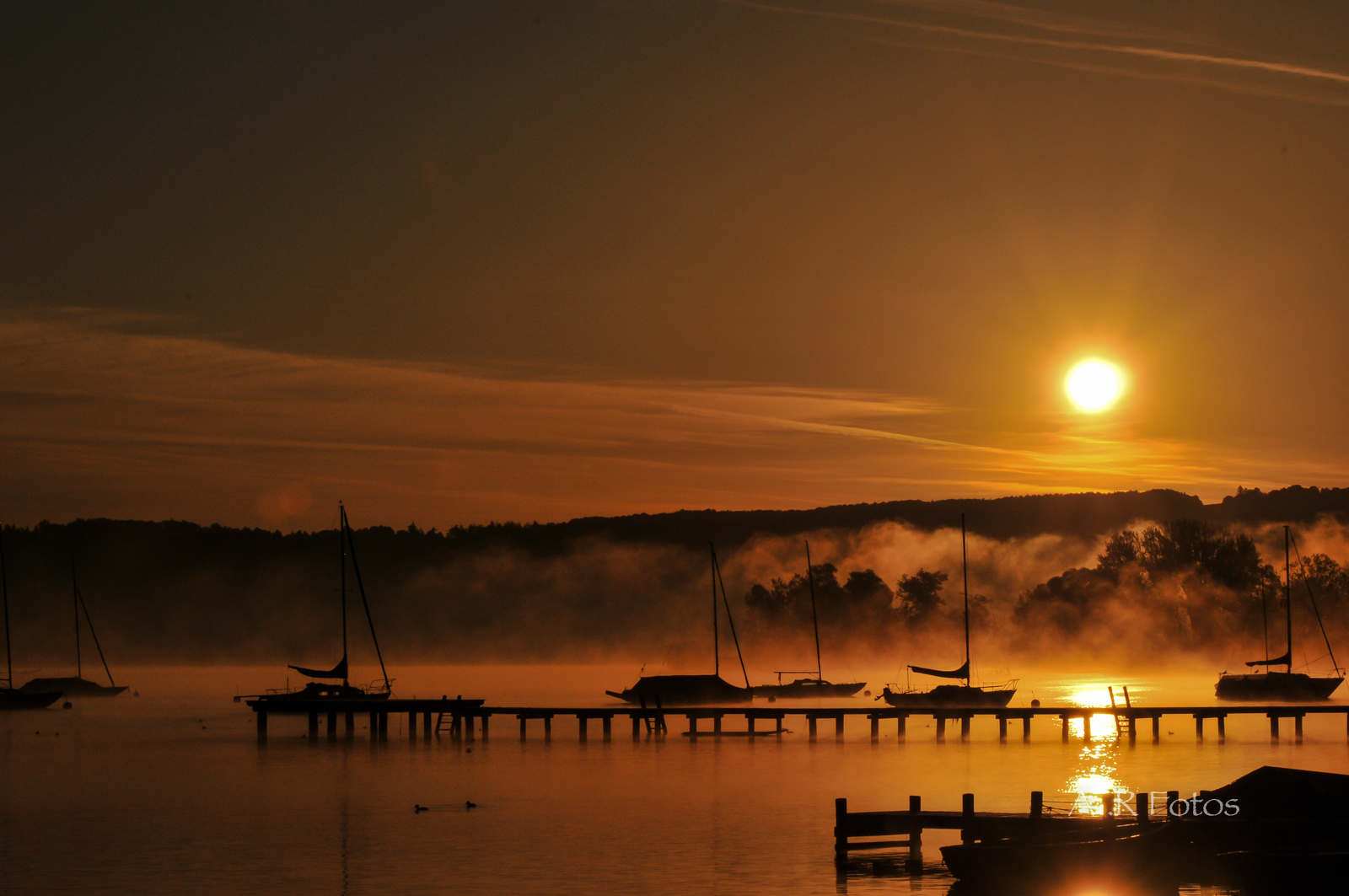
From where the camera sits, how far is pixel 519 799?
63312 mm

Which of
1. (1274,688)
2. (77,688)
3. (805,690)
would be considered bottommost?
(77,688)

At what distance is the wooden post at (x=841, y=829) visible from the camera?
42.4 metres

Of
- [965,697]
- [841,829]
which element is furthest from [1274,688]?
[841,829]

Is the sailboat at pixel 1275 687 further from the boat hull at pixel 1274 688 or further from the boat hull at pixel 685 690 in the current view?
the boat hull at pixel 685 690

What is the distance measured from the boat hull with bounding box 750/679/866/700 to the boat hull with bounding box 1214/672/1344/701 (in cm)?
3829

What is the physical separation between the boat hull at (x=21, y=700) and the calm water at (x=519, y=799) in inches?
1095

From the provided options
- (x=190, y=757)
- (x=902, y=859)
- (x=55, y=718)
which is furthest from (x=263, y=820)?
(x=55, y=718)

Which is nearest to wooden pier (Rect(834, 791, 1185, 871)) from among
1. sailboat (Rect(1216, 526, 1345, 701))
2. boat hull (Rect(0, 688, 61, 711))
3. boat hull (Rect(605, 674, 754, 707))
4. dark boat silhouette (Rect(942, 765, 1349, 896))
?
dark boat silhouette (Rect(942, 765, 1349, 896))

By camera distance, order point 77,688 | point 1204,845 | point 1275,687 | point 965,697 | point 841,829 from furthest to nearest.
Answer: point 77,688 → point 1275,687 → point 965,697 → point 841,829 → point 1204,845

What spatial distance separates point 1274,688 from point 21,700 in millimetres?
111584

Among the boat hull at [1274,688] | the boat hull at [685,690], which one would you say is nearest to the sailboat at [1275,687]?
the boat hull at [1274,688]

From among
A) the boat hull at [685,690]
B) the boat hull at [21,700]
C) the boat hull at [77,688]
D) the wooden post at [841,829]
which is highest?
the wooden post at [841,829]

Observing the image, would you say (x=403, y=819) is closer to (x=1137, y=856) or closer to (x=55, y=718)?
(x=1137, y=856)

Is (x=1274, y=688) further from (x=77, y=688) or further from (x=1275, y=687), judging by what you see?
(x=77, y=688)
